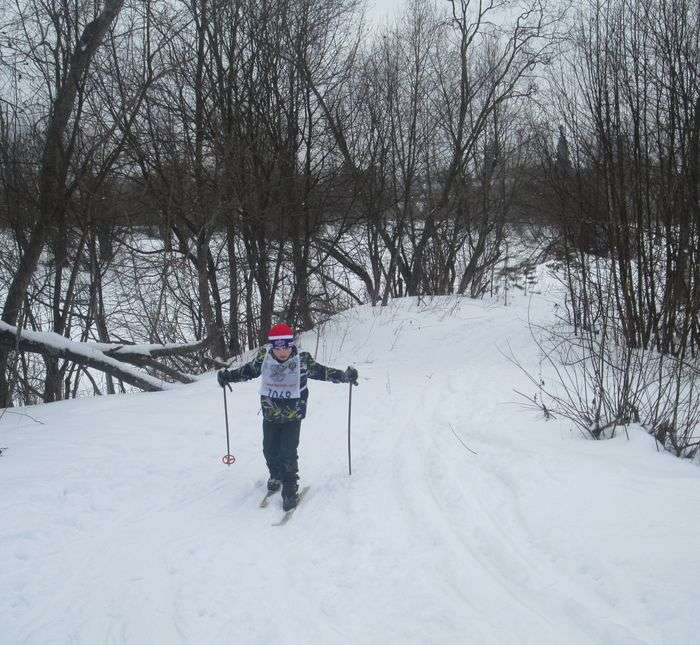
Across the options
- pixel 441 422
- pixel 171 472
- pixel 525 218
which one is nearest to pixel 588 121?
pixel 441 422

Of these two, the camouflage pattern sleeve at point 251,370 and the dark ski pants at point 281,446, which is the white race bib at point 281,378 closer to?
the camouflage pattern sleeve at point 251,370

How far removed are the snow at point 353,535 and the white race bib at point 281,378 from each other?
101cm

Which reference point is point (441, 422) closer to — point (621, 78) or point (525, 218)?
point (621, 78)

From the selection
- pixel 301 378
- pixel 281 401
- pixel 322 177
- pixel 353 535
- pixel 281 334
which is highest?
pixel 322 177

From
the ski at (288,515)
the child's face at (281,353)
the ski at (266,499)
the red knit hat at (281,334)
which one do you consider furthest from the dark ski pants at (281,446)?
the red knit hat at (281,334)

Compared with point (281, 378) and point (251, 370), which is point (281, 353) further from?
point (251, 370)

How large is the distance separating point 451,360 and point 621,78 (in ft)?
19.9

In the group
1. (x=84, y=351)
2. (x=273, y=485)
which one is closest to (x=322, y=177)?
(x=84, y=351)

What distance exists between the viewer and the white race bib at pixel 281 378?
5.30 meters

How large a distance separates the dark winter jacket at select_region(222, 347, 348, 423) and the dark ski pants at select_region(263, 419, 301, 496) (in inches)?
2.8

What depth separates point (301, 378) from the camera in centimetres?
539

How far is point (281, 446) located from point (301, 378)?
0.67 m

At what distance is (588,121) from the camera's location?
Result: 8.39m

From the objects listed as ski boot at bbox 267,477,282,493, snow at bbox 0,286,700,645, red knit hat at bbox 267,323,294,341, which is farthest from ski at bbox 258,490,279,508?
red knit hat at bbox 267,323,294,341
